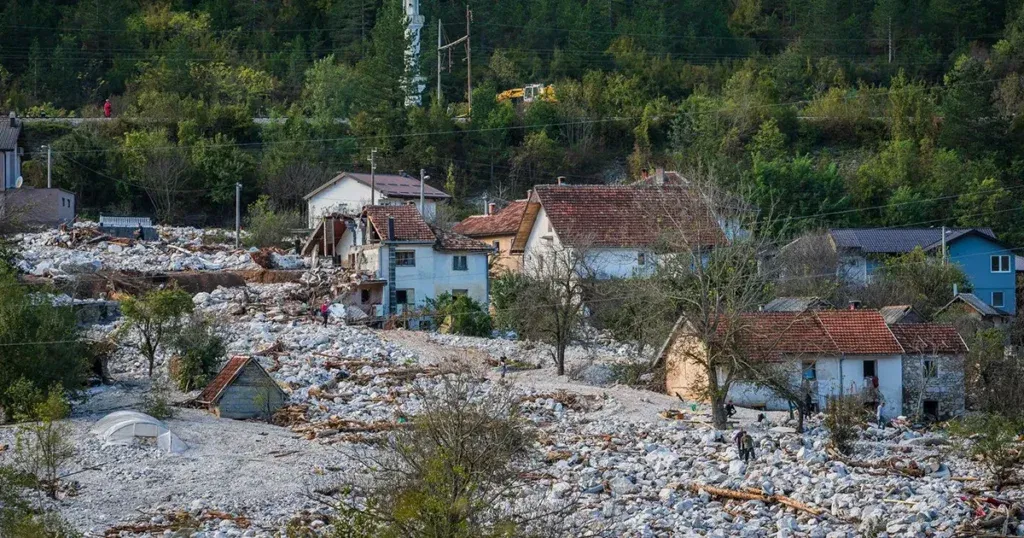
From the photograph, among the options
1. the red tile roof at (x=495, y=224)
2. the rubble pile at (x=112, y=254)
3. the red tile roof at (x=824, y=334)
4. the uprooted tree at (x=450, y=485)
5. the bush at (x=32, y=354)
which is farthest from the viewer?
the red tile roof at (x=495, y=224)

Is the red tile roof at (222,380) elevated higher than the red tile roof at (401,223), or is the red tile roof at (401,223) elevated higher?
the red tile roof at (401,223)

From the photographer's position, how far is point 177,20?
225ft

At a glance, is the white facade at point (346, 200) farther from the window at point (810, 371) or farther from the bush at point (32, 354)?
the bush at point (32, 354)

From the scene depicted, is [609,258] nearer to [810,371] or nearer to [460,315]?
[460,315]

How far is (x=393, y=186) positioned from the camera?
49.9 meters

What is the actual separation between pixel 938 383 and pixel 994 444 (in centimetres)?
804

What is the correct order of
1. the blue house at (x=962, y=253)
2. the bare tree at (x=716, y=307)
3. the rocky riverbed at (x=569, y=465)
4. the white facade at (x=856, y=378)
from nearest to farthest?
the rocky riverbed at (x=569, y=465) < the bare tree at (x=716, y=307) < the white facade at (x=856, y=378) < the blue house at (x=962, y=253)

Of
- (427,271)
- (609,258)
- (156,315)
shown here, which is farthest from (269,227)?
(156,315)

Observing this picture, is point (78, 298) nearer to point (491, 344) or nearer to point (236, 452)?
Result: point (491, 344)

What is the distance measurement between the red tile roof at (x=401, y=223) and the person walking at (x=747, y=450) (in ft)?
55.4

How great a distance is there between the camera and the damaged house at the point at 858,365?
30.2 m

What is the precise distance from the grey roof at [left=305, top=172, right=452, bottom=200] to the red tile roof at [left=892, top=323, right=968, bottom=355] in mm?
21358

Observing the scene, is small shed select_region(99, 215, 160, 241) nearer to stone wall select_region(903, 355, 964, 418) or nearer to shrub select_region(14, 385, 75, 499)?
shrub select_region(14, 385, 75, 499)

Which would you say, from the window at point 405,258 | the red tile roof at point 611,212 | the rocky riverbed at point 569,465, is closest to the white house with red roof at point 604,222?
the red tile roof at point 611,212
